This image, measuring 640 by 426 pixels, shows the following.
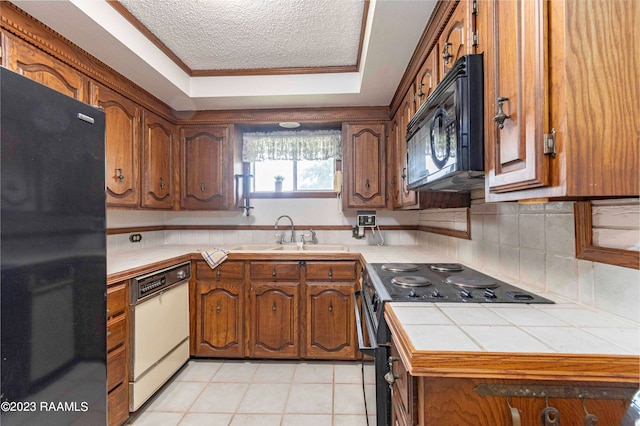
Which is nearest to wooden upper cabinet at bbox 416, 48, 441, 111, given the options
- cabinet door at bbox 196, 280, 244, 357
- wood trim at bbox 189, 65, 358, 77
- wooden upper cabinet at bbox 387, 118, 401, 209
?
wooden upper cabinet at bbox 387, 118, 401, 209

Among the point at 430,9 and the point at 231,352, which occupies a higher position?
the point at 430,9

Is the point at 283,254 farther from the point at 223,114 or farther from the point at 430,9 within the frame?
the point at 430,9

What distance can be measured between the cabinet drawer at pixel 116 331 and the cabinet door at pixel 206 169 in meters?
1.29

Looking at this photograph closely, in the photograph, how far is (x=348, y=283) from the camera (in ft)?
7.70

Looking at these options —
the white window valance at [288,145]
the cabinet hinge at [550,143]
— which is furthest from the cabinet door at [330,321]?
the cabinet hinge at [550,143]

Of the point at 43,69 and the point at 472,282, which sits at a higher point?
the point at 43,69

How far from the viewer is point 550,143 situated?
0.70 m

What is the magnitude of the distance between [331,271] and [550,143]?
1836 mm

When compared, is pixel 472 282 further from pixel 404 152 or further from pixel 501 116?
pixel 404 152

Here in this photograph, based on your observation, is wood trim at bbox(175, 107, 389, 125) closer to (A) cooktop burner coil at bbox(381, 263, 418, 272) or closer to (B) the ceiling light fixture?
(B) the ceiling light fixture

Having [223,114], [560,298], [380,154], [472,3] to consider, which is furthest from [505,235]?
[223,114]

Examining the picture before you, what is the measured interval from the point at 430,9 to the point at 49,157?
5.67 feet

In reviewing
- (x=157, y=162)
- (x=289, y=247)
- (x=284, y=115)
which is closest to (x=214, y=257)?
(x=289, y=247)

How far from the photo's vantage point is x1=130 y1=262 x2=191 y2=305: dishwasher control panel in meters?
1.71
